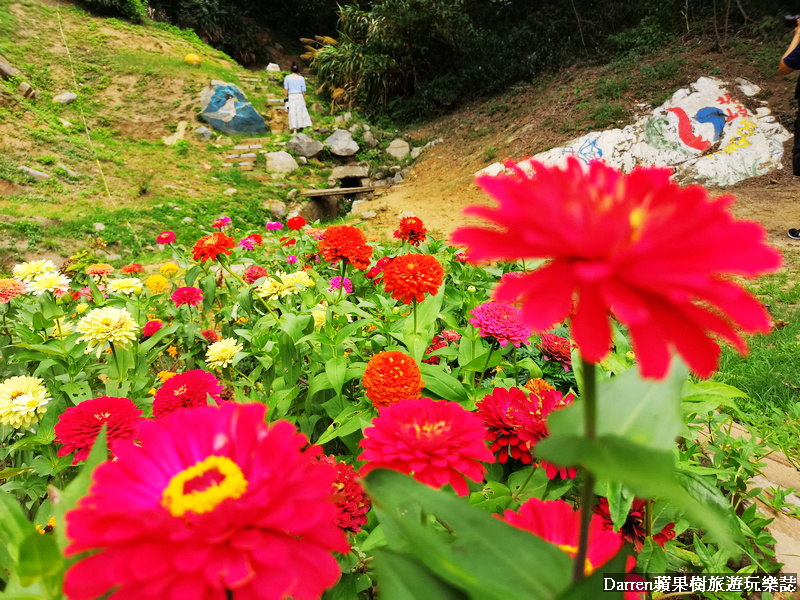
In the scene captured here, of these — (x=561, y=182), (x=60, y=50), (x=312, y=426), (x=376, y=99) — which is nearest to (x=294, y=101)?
(x=376, y=99)

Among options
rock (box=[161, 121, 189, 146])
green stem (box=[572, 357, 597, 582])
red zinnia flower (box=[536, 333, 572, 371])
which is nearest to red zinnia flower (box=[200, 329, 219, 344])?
red zinnia flower (box=[536, 333, 572, 371])

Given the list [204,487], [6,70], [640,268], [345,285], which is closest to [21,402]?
[204,487]

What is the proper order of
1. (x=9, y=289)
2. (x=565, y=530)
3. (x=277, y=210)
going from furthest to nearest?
(x=277, y=210), (x=9, y=289), (x=565, y=530)

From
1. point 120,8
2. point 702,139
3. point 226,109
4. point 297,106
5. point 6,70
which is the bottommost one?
point 702,139

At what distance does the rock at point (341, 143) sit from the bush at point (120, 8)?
5326 millimetres

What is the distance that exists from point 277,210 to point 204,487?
5972 mm

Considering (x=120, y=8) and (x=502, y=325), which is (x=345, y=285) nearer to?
(x=502, y=325)

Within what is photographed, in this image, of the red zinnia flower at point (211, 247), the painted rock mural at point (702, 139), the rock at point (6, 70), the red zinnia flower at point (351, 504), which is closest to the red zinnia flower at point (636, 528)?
the red zinnia flower at point (351, 504)

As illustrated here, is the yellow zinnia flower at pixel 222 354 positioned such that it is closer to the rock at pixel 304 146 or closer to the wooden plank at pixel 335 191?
the wooden plank at pixel 335 191

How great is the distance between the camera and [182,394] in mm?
925

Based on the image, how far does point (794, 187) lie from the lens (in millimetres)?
4805

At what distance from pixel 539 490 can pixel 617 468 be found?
25.4 inches

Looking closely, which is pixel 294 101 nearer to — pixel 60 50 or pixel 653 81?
pixel 60 50

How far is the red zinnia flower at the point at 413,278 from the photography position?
115 cm
